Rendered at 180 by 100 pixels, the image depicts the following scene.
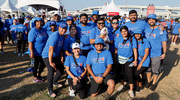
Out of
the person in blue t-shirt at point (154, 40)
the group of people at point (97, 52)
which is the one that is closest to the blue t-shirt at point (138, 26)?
the group of people at point (97, 52)

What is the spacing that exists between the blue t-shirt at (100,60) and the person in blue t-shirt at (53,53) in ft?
3.11

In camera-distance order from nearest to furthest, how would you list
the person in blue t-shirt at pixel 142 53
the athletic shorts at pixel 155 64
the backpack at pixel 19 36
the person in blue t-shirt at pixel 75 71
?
the person in blue t-shirt at pixel 75 71 → the person in blue t-shirt at pixel 142 53 → the athletic shorts at pixel 155 64 → the backpack at pixel 19 36

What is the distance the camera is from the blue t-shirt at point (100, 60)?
319cm

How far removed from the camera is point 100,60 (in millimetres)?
3197

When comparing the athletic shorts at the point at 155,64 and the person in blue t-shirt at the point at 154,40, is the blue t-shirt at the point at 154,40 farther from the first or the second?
the athletic shorts at the point at 155,64

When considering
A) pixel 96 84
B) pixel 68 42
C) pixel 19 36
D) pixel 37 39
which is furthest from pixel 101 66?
pixel 19 36

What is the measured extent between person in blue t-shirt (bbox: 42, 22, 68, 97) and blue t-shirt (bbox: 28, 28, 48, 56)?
1.60 feet

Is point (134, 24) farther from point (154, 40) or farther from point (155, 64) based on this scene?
point (155, 64)

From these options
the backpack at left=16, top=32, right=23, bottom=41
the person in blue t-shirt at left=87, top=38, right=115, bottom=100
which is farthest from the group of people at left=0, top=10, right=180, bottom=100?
the backpack at left=16, top=32, right=23, bottom=41

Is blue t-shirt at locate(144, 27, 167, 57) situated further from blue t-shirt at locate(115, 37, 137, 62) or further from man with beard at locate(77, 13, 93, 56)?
man with beard at locate(77, 13, 93, 56)

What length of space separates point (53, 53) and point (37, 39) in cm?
77

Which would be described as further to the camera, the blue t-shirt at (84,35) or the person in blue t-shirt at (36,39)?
the blue t-shirt at (84,35)

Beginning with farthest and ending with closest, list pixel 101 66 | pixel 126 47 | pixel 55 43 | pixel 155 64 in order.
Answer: pixel 155 64 → pixel 126 47 → pixel 101 66 → pixel 55 43

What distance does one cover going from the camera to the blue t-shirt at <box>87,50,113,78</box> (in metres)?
3.19
